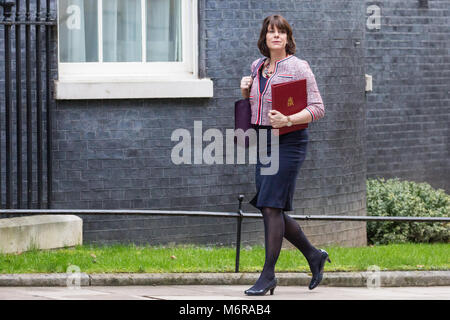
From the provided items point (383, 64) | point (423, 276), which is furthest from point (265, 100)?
point (383, 64)

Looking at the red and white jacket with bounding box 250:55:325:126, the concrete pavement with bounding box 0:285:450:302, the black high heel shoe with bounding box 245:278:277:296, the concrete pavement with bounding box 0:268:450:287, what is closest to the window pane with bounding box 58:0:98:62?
the concrete pavement with bounding box 0:268:450:287

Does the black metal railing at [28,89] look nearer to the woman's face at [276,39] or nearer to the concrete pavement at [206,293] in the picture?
the concrete pavement at [206,293]

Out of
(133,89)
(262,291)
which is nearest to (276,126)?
(262,291)

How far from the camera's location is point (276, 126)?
6.86 meters

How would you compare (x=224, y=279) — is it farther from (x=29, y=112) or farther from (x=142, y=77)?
(x=142, y=77)

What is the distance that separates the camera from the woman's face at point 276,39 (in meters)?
7.03

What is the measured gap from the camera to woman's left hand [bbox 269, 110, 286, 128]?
681 centimetres

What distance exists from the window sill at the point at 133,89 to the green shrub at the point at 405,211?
3574 millimetres

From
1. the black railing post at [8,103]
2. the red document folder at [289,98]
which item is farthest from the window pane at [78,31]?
the red document folder at [289,98]

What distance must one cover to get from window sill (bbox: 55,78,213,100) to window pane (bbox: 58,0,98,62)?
33 cm

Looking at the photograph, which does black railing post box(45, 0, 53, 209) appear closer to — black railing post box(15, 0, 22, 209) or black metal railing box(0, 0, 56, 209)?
black metal railing box(0, 0, 56, 209)

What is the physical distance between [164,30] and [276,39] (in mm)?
3381

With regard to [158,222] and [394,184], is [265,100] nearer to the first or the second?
[158,222]

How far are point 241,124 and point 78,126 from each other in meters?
2.98
